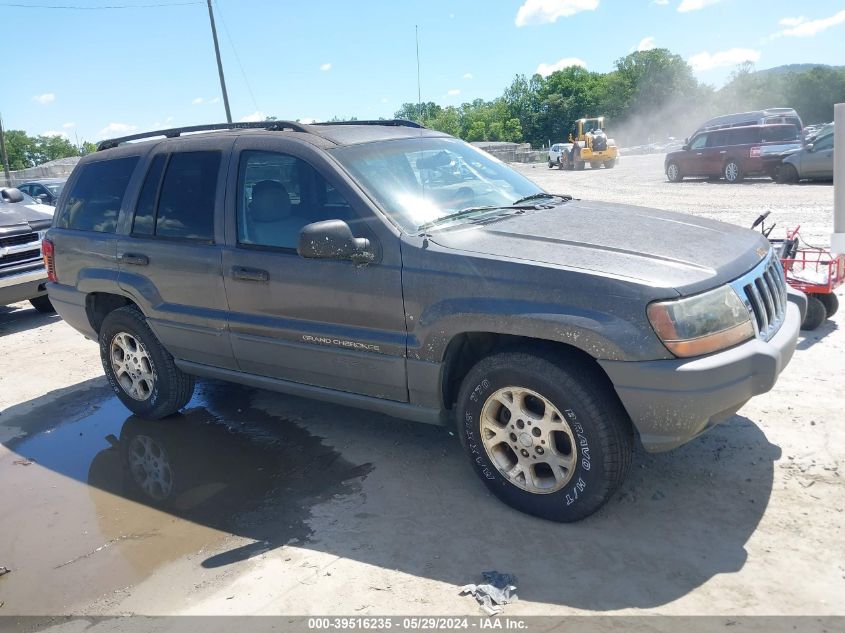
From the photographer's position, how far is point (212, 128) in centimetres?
498

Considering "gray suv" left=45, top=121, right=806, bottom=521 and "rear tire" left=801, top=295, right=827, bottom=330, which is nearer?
"gray suv" left=45, top=121, right=806, bottom=521

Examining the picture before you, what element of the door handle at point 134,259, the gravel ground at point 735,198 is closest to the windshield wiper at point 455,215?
the door handle at point 134,259

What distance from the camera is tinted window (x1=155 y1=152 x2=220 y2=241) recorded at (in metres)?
4.59

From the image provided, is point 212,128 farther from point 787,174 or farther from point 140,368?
point 787,174

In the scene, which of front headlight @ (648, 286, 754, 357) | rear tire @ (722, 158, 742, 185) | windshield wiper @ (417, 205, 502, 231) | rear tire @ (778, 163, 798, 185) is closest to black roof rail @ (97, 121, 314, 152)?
windshield wiper @ (417, 205, 502, 231)

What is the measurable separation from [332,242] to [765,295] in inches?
85.6

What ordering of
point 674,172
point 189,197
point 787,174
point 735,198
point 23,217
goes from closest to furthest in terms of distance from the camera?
1. point 189,197
2. point 23,217
3. point 735,198
4. point 787,174
5. point 674,172

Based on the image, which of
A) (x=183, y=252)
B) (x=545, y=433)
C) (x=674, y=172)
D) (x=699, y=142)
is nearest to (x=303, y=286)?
(x=183, y=252)

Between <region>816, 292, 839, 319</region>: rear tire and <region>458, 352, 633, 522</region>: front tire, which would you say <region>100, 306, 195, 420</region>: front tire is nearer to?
<region>458, 352, 633, 522</region>: front tire

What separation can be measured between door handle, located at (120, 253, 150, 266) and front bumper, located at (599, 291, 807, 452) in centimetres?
326

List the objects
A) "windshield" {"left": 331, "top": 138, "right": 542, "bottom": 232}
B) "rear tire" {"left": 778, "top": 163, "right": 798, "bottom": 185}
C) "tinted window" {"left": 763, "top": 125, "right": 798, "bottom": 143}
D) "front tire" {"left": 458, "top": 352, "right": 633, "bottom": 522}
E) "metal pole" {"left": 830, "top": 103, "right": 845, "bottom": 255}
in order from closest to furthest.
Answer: "front tire" {"left": 458, "top": 352, "right": 633, "bottom": 522}
"windshield" {"left": 331, "top": 138, "right": 542, "bottom": 232}
"metal pole" {"left": 830, "top": 103, "right": 845, "bottom": 255}
"rear tire" {"left": 778, "top": 163, "right": 798, "bottom": 185}
"tinted window" {"left": 763, "top": 125, "right": 798, "bottom": 143}

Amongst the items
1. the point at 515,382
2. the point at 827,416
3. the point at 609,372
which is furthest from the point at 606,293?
the point at 827,416

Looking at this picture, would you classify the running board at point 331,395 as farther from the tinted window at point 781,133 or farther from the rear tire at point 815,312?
the tinted window at point 781,133

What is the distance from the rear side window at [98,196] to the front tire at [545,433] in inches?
123
